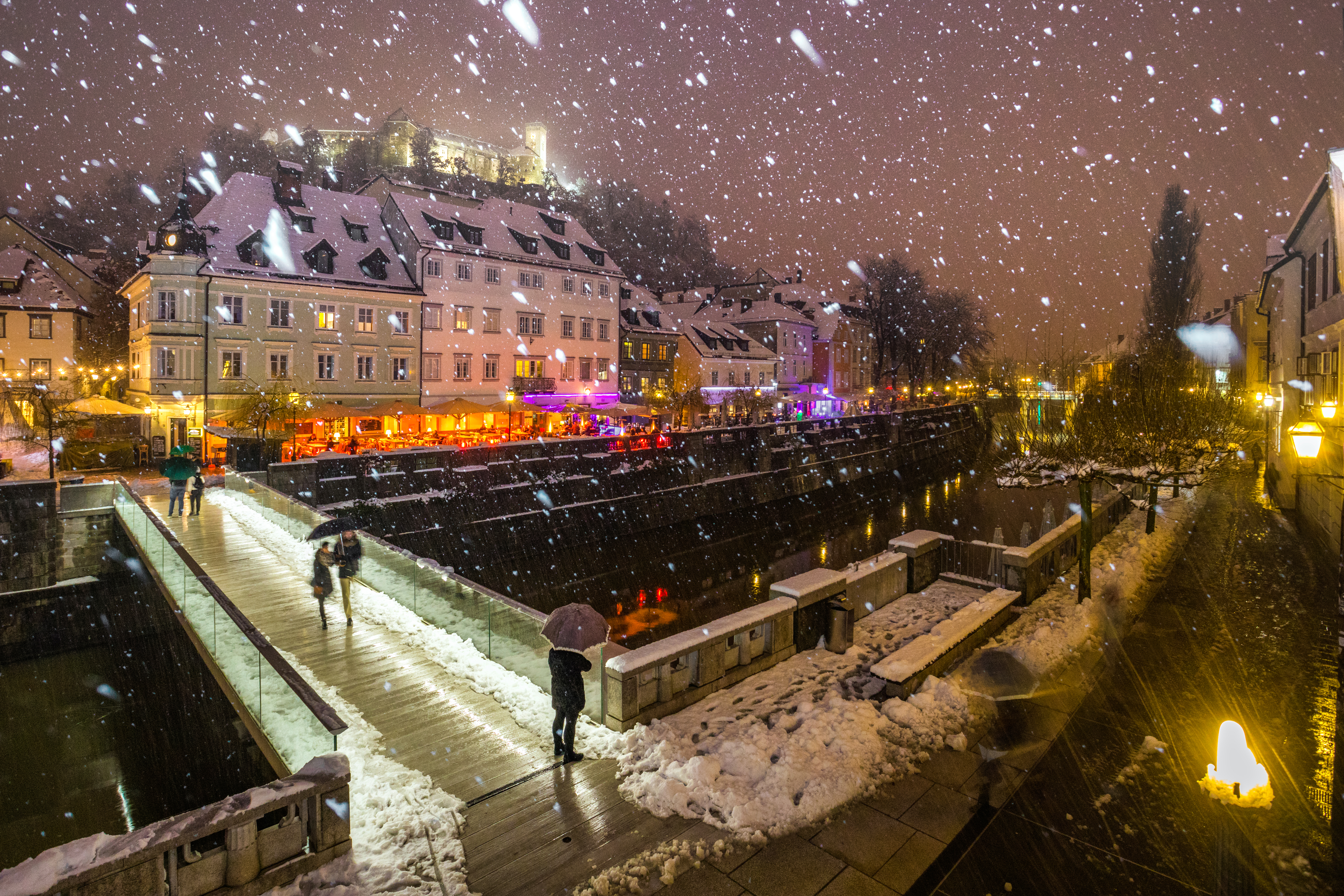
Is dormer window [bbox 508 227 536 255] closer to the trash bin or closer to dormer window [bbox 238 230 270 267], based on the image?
dormer window [bbox 238 230 270 267]

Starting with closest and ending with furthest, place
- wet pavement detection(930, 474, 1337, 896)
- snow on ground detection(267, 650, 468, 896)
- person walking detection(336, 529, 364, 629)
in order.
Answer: snow on ground detection(267, 650, 468, 896) < wet pavement detection(930, 474, 1337, 896) < person walking detection(336, 529, 364, 629)

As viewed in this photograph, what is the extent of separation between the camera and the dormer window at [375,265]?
1539 inches

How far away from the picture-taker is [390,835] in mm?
5859

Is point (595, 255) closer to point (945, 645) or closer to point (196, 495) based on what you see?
point (196, 495)

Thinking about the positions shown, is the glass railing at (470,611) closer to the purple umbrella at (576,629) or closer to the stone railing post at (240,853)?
the purple umbrella at (576,629)

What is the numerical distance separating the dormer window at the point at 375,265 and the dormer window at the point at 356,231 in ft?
6.17

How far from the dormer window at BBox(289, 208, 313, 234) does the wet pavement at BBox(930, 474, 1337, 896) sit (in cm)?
4063

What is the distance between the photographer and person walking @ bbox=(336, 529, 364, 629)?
10.9 m

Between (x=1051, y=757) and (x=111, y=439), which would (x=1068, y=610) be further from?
(x=111, y=439)

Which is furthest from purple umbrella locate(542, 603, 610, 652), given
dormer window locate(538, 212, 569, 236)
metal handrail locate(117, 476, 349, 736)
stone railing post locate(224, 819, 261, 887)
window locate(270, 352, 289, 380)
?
dormer window locate(538, 212, 569, 236)

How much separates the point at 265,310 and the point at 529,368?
14.9 m

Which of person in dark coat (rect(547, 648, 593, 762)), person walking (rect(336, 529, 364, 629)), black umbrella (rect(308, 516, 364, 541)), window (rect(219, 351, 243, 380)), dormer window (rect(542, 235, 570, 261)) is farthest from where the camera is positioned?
dormer window (rect(542, 235, 570, 261))

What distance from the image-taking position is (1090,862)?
5.87 metres

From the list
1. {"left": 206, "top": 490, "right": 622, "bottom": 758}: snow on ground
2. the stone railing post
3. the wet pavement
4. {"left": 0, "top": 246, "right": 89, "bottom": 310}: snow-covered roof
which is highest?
{"left": 0, "top": 246, "right": 89, "bottom": 310}: snow-covered roof
